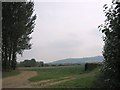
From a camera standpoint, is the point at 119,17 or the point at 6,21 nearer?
the point at 119,17

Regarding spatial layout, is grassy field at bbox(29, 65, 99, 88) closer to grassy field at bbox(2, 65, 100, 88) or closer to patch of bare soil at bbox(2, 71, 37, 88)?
grassy field at bbox(2, 65, 100, 88)

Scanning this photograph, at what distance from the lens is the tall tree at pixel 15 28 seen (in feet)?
146

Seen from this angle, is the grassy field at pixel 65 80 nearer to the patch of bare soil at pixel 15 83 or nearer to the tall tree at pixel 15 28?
the patch of bare soil at pixel 15 83

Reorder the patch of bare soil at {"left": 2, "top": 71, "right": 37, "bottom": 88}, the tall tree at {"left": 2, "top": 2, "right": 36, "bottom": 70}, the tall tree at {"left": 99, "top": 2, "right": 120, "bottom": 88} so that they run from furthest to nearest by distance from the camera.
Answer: the tall tree at {"left": 2, "top": 2, "right": 36, "bottom": 70} → the patch of bare soil at {"left": 2, "top": 71, "right": 37, "bottom": 88} → the tall tree at {"left": 99, "top": 2, "right": 120, "bottom": 88}

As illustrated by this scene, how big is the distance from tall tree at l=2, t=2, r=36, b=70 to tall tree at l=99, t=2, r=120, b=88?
34979mm

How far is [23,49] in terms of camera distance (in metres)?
50.8

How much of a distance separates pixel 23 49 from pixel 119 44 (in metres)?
42.1

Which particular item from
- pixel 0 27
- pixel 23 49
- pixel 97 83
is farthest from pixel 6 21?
pixel 97 83

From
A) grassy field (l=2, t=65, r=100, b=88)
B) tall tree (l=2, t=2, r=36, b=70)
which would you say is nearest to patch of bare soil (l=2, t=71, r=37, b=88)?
grassy field (l=2, t=65, r=100, b=88)

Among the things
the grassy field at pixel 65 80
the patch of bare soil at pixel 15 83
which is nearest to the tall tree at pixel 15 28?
the grassy field at pixel 65 80

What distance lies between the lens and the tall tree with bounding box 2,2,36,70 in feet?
146

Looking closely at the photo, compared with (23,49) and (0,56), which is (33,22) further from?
(0,56)

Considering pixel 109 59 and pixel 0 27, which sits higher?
pixel 0 27

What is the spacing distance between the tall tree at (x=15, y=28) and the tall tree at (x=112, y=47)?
34979mm
